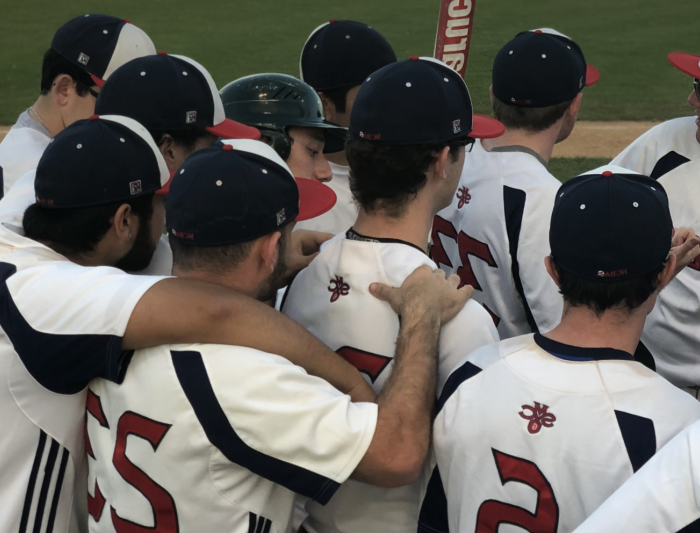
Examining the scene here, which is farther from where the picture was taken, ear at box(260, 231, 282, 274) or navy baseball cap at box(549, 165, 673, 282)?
ear at box(260, 231, 282, 274)

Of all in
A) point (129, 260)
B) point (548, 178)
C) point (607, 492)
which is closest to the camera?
point (607, 492)

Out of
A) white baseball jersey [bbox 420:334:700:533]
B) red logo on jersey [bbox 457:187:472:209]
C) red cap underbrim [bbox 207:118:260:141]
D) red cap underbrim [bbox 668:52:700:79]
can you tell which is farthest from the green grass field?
white baseball jersey [bbox 420:334:700:533]

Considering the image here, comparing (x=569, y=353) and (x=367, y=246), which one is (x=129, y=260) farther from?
(x=569, y=353)

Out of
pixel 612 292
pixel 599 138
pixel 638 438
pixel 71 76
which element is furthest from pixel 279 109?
pixel 599 138

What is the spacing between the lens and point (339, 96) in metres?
3.68

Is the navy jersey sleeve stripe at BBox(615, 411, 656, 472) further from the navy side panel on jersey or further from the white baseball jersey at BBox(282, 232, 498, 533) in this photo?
the navy side panel on jersey

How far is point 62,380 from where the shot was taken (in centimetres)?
198

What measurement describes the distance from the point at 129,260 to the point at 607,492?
144cm

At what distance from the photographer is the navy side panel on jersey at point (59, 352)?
189 cm

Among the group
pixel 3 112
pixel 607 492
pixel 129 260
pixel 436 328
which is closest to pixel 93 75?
pixel 129 260

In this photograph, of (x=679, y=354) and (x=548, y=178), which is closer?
(x=548, y=178)

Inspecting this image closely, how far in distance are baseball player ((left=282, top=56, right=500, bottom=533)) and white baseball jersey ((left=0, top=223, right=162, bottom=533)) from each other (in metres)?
0.53

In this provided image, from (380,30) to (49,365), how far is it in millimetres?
17086

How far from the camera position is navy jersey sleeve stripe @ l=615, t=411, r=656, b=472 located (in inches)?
69.6
